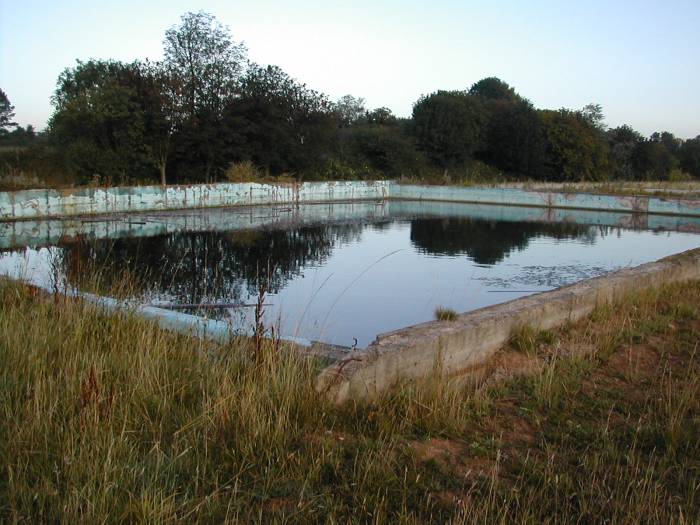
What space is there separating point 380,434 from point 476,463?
458mm

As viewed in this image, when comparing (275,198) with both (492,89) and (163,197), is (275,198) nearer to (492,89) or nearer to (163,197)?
(163,197)

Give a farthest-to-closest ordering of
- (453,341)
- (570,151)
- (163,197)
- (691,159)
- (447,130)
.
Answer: (691,159)
(570,151)
(447,130)
(163,197)
(453,341)

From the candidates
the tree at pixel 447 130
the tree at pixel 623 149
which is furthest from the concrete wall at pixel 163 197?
the tree at pixel 623 149

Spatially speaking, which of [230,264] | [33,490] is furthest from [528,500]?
[230,264]

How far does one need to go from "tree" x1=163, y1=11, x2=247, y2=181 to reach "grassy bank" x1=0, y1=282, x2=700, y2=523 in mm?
21296

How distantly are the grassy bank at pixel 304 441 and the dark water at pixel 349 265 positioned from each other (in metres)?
1.09

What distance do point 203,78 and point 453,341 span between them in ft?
79.4

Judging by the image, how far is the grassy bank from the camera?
2438mm

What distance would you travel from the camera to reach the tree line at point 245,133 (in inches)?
922

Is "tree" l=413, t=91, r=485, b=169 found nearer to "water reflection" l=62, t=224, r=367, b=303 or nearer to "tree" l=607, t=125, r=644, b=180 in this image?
A: "tree" l=607, t=125, r=644, b=180

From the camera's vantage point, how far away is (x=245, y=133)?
25.5m

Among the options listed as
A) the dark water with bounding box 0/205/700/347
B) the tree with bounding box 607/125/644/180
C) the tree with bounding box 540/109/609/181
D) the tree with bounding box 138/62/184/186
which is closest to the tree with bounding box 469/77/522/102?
the tree with bounding box 607/125/644/180

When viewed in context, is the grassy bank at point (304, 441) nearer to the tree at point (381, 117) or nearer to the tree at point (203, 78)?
the tree at point (203, 78)

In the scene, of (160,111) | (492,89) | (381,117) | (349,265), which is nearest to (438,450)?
(349,265)
